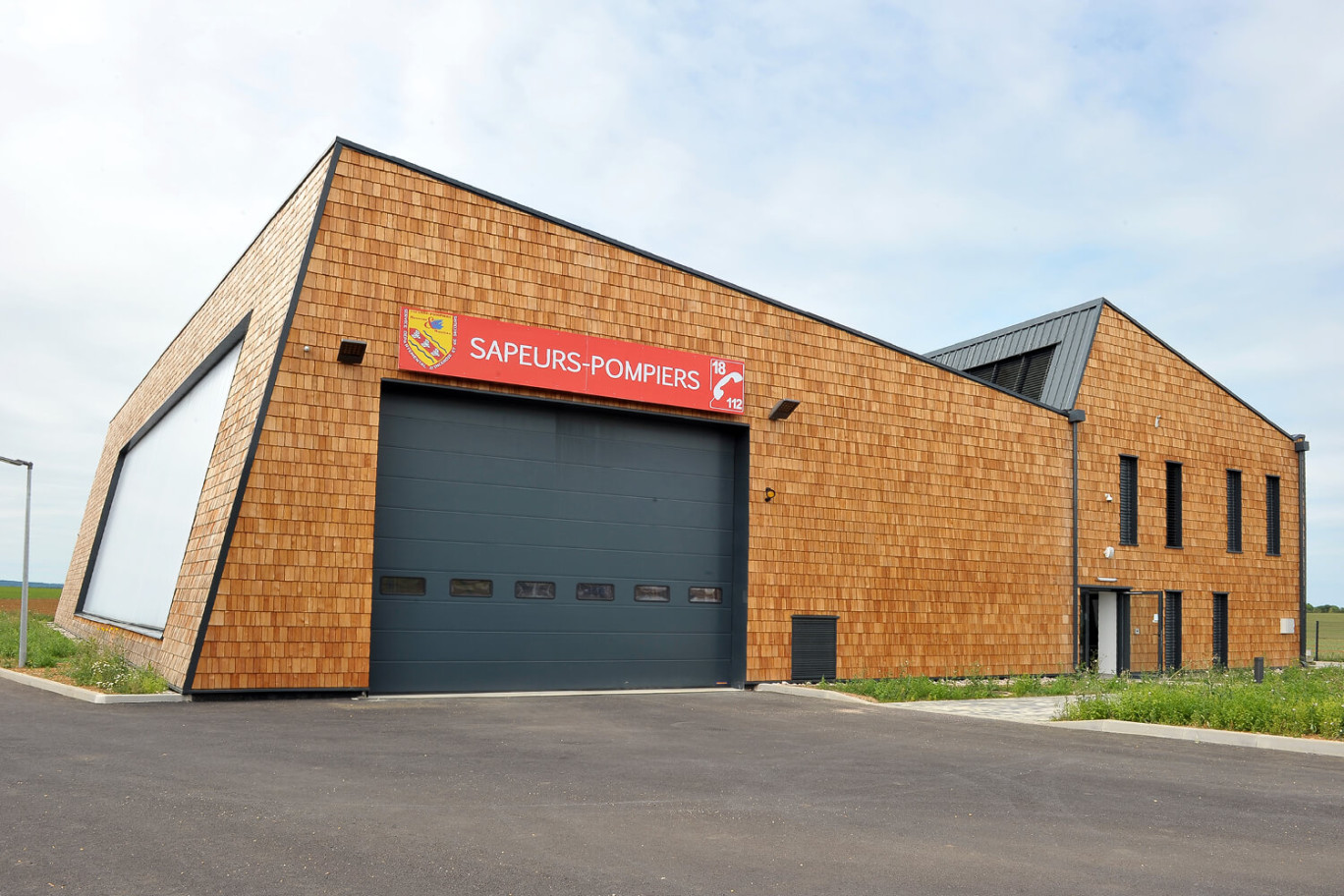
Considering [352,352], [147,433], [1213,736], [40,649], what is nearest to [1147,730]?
[1213,736]

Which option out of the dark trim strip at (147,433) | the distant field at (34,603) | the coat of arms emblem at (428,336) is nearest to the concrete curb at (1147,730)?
the coat of arms emblem at (428,336)

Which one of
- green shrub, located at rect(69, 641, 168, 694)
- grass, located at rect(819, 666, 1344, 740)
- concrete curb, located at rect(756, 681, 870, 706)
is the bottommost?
concrete curb, located at rect(756, 681, 870, 706)

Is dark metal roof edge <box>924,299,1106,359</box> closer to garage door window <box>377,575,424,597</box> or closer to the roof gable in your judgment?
the roof gable

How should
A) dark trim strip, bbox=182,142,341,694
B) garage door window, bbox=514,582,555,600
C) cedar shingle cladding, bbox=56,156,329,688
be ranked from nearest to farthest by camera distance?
1. dark trim strip, bbox=182,142,341,694
2. cedar shingle cladding, bbox=56,156,329,688
3. garage door window, bbox=514,582,555,600

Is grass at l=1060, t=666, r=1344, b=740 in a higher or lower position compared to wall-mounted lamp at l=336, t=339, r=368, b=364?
lower

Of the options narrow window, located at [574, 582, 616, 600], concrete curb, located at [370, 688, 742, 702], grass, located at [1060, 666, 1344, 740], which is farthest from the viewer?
narrow window, located at [574, 582, 616, 600]

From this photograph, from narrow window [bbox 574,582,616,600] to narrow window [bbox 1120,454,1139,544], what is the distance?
1282cm

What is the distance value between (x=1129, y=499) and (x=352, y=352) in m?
17.9

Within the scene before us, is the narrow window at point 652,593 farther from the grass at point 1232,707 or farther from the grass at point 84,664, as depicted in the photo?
the grass at point 84,664

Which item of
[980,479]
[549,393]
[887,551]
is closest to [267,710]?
[549,393]

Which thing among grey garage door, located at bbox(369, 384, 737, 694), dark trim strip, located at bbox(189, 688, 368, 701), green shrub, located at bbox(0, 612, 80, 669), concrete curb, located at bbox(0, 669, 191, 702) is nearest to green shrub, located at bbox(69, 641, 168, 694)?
concrete curb, located at bbox(0, 669, 191, 702)

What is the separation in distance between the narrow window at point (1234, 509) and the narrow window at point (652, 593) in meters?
16.3

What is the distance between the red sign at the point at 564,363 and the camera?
1630cm

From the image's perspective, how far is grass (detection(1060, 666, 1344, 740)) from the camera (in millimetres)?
12164
